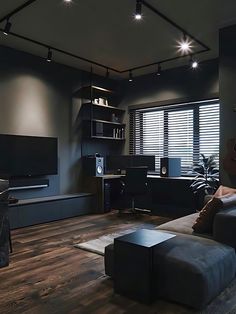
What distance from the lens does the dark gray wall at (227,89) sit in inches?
153

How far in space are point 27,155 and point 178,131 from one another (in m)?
2.95

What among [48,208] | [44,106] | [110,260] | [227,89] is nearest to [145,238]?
[110,260]

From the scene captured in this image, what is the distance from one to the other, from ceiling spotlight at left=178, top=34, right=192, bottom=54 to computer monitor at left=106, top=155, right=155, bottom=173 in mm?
2099

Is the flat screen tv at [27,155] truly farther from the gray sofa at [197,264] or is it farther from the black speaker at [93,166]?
the gray sofa at [197,264]

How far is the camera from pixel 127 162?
614 cm

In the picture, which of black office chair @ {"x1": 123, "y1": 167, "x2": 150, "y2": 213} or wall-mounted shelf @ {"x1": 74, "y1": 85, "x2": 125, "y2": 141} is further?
wall-mounted shelf @ {"x1": 74, "y1": 85, "x2": 125, "y2": 141}

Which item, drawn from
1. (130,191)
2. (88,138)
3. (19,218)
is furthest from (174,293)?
→ (88,138)

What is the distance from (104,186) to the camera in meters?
5.61

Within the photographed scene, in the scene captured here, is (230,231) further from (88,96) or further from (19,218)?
(88,96)

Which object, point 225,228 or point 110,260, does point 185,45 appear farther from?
point 110,260

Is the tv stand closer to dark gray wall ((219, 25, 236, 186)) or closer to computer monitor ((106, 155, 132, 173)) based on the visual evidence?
computer monitor ((106, 155, 132, 173))

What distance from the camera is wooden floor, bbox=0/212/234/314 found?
2152 mm

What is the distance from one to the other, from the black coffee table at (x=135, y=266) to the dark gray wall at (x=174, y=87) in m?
3.71

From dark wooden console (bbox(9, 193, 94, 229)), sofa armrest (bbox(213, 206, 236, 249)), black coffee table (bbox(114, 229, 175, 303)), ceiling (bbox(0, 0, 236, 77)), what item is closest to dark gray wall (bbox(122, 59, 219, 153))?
ceiling (bbox(0, 0, 236, 77))
